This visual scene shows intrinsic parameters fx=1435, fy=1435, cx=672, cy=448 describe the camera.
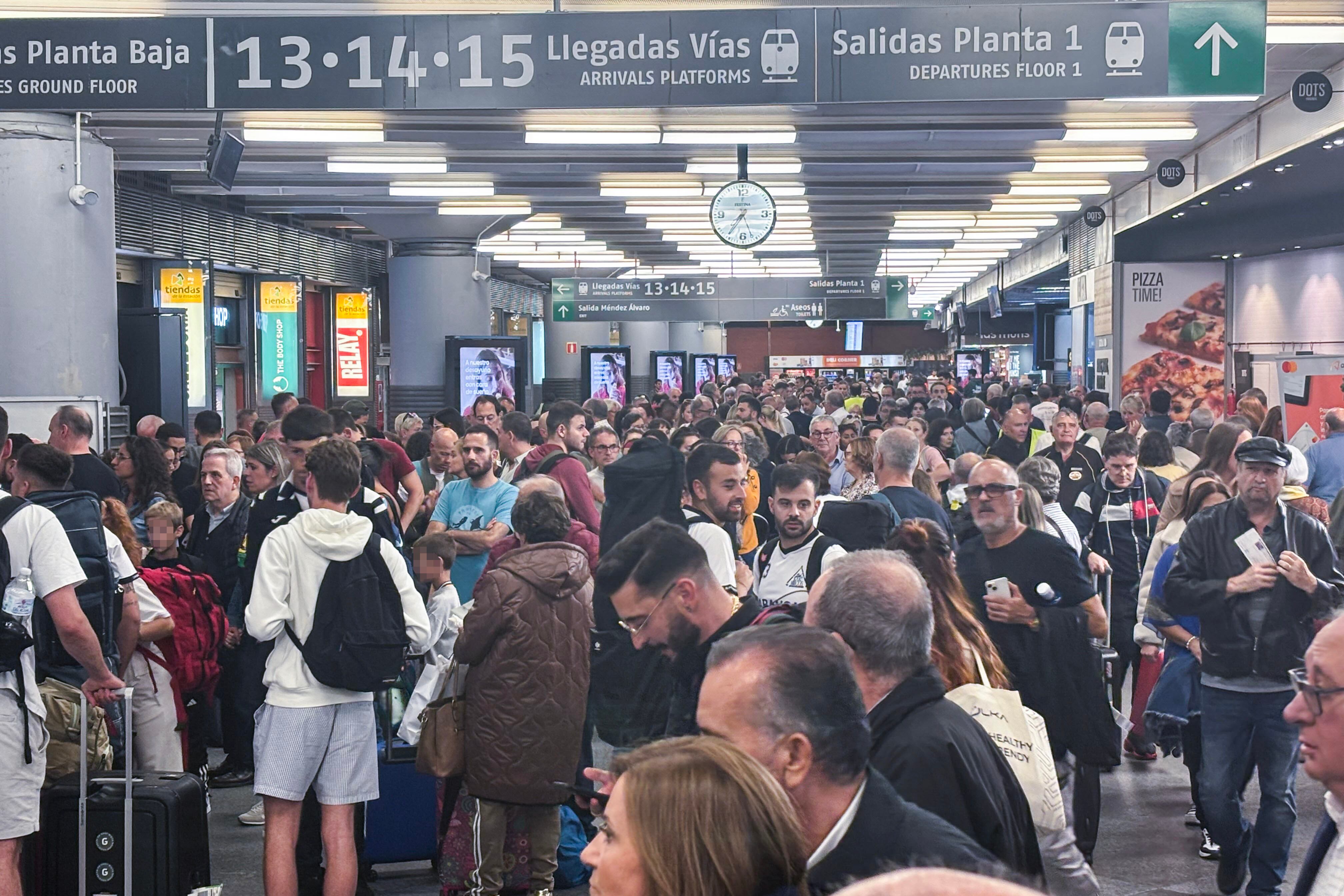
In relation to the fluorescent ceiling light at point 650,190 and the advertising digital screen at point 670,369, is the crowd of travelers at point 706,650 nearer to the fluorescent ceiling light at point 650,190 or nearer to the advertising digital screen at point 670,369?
the fluorescent ceiling light at point 650,190

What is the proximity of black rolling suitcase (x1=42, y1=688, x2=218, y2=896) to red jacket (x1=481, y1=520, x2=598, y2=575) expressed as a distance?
1.47 meters

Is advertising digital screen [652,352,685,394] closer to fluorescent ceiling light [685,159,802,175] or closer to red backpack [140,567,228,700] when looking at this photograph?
fluorescent ceiling light [685,159,802,175]

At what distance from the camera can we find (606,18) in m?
6.89

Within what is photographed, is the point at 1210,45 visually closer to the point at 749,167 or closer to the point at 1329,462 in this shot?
the point at 1329,462

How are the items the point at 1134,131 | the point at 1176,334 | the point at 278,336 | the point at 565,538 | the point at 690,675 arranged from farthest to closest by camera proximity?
the point at 278,336
the point at 1176,334
the point at 1134,131
the point at 565,538
the point at 690,675

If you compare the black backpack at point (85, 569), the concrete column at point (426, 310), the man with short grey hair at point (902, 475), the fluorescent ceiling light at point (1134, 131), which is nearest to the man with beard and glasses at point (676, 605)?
the black backpack at point (85, 569)

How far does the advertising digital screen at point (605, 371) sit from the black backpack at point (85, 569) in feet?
55.9

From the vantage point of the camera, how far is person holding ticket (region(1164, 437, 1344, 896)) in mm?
5148

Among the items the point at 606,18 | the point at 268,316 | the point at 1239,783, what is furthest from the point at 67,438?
the point at 268,316

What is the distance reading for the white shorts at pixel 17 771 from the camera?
457 centimetres

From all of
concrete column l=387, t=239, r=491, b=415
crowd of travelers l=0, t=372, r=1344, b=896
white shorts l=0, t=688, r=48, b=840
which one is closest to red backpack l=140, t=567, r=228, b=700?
crowd of travelers l=0, t=372, r=1344, b=896

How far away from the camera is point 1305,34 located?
926 cm

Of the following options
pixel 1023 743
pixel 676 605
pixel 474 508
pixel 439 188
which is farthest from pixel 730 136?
pixel 1023 743

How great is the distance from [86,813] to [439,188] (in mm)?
11944
